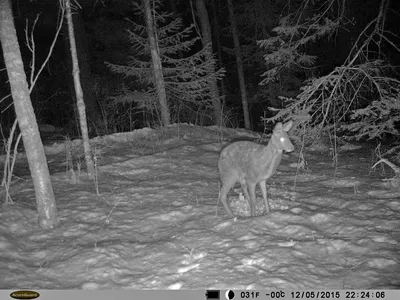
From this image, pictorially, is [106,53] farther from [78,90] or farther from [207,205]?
[207,205]

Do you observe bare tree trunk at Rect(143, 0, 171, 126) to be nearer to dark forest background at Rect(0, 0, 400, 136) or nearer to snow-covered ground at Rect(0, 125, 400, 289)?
dark forest background at Rect(0, 0, 400, 136)

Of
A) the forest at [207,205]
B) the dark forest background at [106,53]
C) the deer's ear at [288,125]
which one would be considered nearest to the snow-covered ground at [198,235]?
the forest at [207,205]

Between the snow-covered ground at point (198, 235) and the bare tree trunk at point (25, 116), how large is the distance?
0.34m

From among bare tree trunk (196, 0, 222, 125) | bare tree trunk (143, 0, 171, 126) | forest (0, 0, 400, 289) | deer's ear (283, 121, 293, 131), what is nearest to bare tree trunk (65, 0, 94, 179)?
forest (0, 0, 400, 289)

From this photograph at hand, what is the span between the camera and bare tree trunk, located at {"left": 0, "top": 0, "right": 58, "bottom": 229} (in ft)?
17.4

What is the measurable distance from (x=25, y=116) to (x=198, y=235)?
3.46 meters

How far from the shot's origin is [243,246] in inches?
188

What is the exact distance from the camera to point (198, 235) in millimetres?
5203

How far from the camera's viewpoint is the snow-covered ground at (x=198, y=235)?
4.06 meters

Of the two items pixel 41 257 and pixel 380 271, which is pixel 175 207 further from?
pixel 380 271

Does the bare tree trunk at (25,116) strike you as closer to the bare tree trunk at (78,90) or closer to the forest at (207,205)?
the forest at (207,205)

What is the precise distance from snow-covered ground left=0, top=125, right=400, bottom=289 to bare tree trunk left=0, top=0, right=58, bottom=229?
34cm

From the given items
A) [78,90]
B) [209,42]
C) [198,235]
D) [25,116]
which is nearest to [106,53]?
[209,42]

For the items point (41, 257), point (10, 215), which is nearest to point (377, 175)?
point (41, 257)
